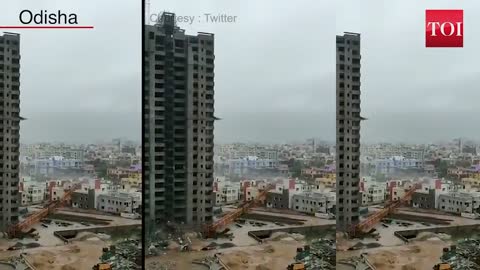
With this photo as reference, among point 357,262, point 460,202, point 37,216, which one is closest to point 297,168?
point 357,262

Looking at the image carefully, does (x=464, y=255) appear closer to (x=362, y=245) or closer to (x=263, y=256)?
(x=362, y=245)

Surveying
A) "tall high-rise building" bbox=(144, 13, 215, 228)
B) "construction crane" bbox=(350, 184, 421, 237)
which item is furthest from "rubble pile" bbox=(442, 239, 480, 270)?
"tall high-rise building" bbox=(144, 13, 215, 228)

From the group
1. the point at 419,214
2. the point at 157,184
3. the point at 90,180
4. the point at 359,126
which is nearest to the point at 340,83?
the point at 359,126

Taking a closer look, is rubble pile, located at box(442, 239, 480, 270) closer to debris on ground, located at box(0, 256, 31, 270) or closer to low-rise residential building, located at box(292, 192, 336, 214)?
low-rise residential building, located at box(292, 192, 336, 214)

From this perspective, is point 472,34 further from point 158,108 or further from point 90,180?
point 90,180

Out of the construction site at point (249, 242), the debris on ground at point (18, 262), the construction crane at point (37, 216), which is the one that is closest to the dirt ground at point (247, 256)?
the construction site at point (249, 242)
